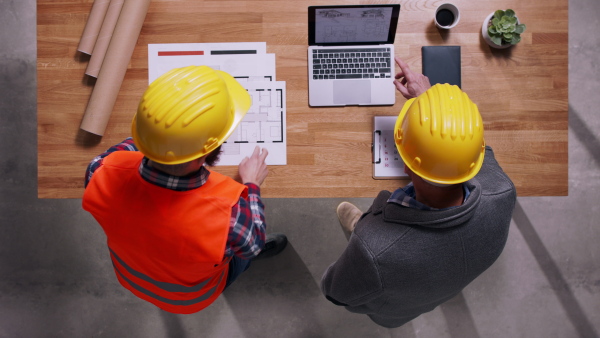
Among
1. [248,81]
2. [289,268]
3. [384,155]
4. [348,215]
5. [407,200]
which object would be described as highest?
[248,81]

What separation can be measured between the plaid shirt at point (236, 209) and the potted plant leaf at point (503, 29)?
105 cm

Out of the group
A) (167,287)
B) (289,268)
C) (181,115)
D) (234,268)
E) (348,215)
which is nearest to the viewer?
(181,115)

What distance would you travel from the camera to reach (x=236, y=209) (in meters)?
1.10

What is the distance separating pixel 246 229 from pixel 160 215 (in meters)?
0.24

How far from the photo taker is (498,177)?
1176 millimetres

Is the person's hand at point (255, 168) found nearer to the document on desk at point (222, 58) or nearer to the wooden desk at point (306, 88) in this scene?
the wooden desk at point (306, 88)

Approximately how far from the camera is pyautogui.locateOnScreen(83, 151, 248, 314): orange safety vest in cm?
102

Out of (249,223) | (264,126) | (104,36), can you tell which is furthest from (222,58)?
(249,223)

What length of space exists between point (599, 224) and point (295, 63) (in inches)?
77.2

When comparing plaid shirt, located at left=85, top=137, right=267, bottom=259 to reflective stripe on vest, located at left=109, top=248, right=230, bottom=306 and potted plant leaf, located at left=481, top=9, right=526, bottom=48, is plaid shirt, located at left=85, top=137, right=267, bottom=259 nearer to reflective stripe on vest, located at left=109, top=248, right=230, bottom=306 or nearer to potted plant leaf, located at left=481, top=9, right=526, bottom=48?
reflective stripe on vest, located at left=109, top=248, right=230, bottom=306

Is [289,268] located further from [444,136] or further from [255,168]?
[444,136]

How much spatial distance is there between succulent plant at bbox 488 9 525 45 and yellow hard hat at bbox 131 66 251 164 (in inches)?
41.2

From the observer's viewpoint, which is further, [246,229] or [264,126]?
[264,126]

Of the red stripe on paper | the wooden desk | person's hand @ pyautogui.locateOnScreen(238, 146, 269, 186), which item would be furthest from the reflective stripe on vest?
the red stripe on paper
